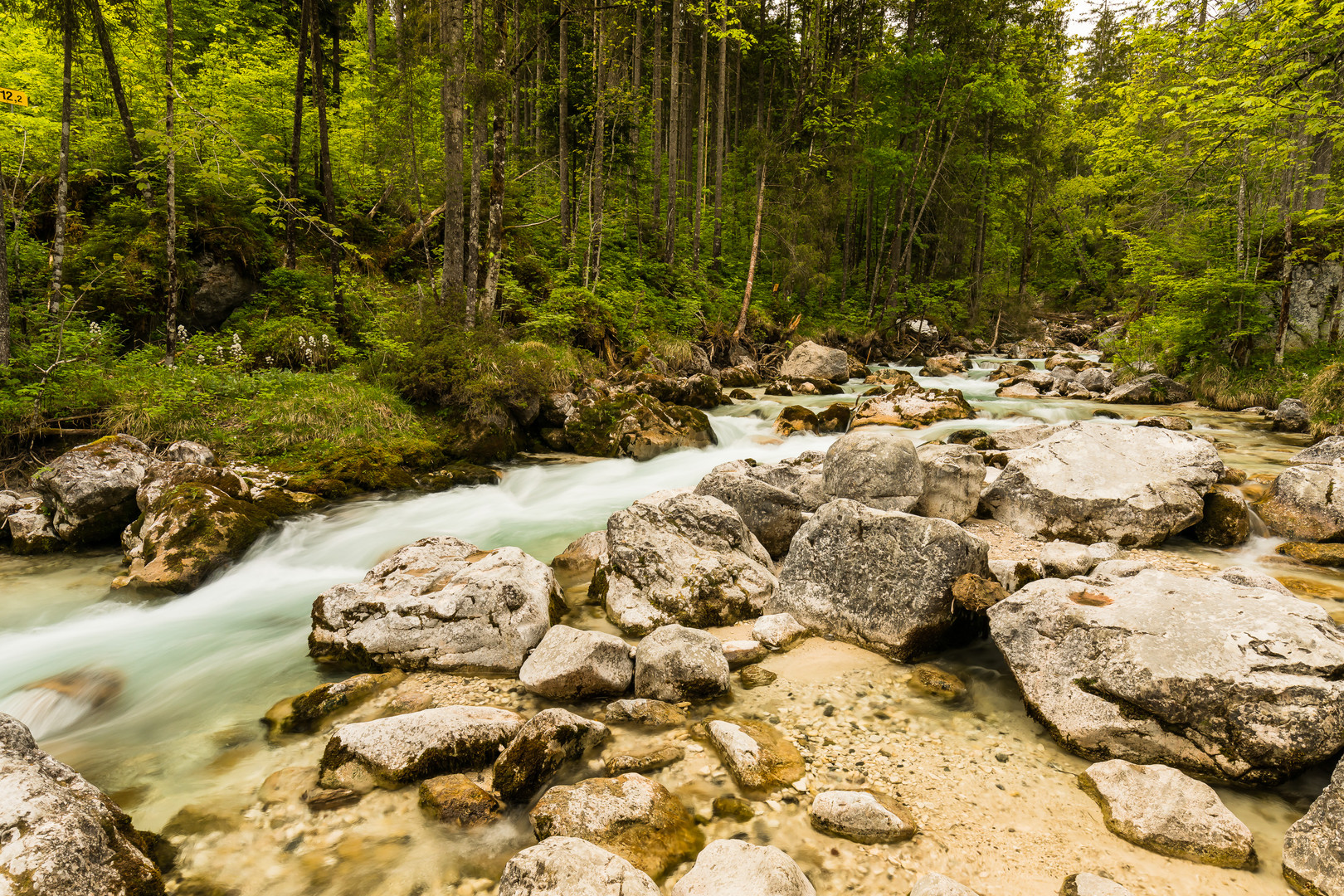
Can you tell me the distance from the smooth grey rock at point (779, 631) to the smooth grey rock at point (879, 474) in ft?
7.95

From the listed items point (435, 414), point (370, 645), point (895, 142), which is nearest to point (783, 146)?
point (895, 142)

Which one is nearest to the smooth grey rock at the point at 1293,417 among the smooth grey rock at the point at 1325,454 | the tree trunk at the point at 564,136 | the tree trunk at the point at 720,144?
the smooth grey rock at the point at 1325,454

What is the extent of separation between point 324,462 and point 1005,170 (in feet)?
103

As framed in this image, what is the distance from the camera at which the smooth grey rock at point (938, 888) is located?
8.68 ft

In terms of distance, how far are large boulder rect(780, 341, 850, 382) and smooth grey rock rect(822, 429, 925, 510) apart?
13243mm

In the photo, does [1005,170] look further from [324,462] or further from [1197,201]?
[324,462]

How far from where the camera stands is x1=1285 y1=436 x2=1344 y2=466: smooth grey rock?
7.56m

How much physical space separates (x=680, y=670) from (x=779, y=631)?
1163 mm

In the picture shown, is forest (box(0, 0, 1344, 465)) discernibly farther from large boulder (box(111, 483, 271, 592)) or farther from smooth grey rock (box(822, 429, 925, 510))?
smooth grey rock (box(822, 429, 925, 510))

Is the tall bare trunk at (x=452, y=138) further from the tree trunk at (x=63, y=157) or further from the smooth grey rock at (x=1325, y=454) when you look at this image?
the smooth grey rock at (x=1325, y=454)

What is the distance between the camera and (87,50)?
1348cm

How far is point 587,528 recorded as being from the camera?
8914mm

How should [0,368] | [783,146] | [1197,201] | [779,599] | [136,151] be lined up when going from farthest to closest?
1. [783,146]
2. [1197,201]
3. [136,151]
4. [0,368]
5. [779,599]

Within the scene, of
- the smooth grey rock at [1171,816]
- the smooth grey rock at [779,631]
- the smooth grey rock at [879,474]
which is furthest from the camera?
the smooth grey rock at [879,474]
